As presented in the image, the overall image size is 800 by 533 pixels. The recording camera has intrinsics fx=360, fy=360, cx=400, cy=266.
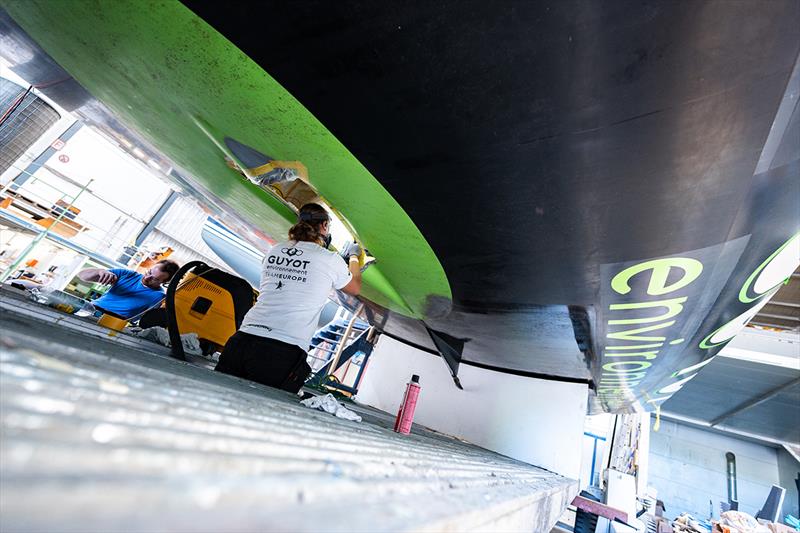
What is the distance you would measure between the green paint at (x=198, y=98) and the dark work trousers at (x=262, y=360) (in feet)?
2.11

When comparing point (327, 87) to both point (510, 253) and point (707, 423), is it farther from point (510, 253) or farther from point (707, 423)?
point (707, 423)

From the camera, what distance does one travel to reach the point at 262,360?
151 centimetres

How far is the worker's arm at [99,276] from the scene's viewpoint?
3.30m

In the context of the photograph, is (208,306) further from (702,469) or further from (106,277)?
(702,469)

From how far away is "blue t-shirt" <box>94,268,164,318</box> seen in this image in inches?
130

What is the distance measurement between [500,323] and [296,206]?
124cm

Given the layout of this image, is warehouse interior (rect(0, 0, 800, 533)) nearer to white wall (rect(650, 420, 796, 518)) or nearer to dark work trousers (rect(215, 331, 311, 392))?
dark work trousers (rect(215, 331, 311, 392))

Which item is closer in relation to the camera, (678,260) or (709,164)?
(709,164)

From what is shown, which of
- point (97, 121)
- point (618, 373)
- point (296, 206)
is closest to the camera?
point (97, 121)

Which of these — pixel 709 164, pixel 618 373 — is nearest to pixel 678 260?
pixel 709 164

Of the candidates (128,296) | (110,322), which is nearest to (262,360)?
(110,322)

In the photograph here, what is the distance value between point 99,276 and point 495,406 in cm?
374

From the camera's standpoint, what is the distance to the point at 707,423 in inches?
417

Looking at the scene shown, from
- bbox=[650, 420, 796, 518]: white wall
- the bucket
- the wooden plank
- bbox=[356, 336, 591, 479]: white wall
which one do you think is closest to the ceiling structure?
the wooden plank
